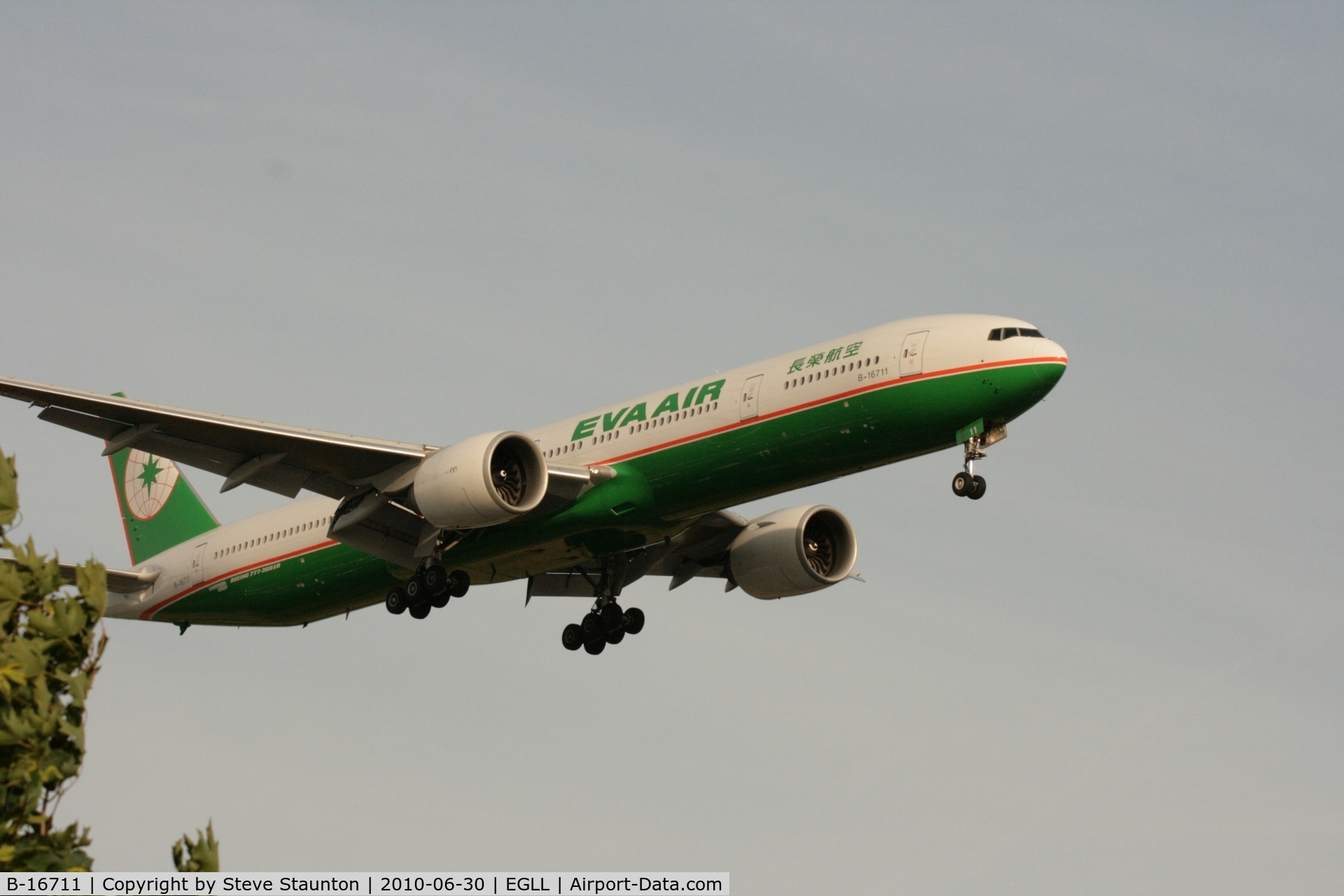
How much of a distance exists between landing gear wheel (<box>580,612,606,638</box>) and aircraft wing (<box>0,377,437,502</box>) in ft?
25.0

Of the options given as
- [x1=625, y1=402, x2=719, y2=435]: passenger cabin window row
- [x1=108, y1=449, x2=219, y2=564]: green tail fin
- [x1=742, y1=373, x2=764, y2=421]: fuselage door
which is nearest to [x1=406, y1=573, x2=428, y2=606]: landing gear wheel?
[x1=625, y1=402, x2=719, y2=435]: passenger cabin window row

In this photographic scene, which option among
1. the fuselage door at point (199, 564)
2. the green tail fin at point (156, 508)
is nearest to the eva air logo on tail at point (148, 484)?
the green tail fin at point (156, 508)

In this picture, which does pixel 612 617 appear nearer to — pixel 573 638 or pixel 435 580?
pixel 573 638

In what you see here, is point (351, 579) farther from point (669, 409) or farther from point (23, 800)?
point (23, 800)

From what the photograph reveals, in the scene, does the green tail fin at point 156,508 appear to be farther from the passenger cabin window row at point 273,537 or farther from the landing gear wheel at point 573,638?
the landing gear wheel at point 573,638

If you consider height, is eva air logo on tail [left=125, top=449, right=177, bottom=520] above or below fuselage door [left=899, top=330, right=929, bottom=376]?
above

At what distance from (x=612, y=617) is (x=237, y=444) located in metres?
10.8

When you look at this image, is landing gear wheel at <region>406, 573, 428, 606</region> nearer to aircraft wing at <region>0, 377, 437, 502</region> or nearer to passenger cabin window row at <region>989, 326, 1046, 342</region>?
aircraft wing at <region>0, 377, 437, 502</region>

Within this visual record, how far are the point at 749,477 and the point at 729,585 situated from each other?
876 centimetres

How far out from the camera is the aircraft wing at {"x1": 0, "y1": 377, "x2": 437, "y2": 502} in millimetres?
33531

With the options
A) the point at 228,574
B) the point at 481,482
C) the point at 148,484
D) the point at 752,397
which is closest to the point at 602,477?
the point at 481,482

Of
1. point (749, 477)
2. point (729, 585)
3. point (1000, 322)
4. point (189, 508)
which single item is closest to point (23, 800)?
point (749, 477)

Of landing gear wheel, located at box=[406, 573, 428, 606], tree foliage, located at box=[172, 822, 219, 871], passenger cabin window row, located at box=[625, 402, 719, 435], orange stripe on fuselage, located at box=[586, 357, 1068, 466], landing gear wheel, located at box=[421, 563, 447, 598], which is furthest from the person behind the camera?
landing gear wheel, located at box=[406, 573, 428, 606]

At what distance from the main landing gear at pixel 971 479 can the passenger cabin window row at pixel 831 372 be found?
8.37 feet
